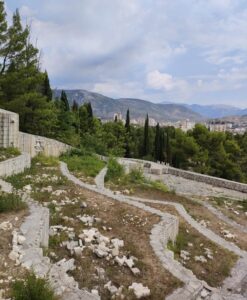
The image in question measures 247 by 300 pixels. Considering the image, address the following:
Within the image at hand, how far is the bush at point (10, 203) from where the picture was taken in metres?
7.61

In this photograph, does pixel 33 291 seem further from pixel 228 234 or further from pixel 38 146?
pixel 38 146

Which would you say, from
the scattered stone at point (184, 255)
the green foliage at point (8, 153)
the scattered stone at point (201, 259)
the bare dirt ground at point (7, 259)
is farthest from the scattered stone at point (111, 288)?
the green foliage at point (8, 153)

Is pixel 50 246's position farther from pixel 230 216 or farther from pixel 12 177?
pixel 230 216

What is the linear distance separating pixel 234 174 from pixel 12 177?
2909 cm

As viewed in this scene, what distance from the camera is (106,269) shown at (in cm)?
617

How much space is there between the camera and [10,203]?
306 inches

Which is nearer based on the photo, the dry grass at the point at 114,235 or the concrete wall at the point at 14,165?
the dry grass at the point at 114,235

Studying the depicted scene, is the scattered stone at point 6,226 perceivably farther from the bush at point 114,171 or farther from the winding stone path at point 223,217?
the bush at point 114,171

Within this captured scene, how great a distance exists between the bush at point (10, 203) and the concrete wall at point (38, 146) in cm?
888

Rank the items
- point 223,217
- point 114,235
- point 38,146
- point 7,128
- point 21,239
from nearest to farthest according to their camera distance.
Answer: point 21,239
point 114,235
point 223,217
point 7,128
point 38,146

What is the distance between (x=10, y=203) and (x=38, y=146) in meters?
10.6

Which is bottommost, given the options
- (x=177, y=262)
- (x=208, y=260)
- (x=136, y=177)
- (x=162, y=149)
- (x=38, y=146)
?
(x=162, y=149)

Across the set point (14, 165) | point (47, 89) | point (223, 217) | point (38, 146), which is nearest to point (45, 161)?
point (38, 146)

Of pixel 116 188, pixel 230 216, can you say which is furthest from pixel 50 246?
pixel 230 216
